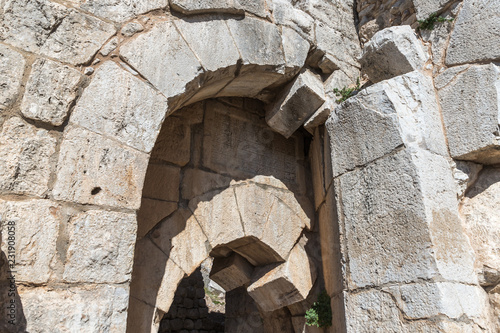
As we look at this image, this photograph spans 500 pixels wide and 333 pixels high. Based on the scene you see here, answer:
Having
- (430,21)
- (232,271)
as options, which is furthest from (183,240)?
(430,21)

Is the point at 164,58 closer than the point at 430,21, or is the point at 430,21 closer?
the point at 164,58

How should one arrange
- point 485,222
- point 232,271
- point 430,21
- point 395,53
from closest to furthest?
point 485,222 < point 395,53 < point 430,21 < point 232,271

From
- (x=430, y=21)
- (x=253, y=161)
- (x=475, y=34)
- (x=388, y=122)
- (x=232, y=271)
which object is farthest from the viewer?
(x=232, y=271)

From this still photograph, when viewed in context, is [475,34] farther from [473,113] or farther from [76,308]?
[76,308]

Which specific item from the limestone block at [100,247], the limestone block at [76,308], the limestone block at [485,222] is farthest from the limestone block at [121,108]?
the limestone block at [485,222]

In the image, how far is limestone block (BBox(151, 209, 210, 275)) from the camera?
3.30m

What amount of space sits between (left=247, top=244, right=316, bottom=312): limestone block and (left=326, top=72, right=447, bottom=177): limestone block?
37.6 inches

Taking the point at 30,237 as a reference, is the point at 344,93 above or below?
above

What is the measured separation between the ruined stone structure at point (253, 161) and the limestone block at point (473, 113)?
0.01 meters

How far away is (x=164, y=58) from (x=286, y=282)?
2187 millimetres

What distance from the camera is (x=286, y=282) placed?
12.4ft

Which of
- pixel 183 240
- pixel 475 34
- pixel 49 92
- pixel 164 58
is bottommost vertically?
pixel 183 240

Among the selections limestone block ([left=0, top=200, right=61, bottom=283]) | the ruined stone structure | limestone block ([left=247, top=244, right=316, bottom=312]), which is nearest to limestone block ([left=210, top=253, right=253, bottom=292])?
the ruined stone structure

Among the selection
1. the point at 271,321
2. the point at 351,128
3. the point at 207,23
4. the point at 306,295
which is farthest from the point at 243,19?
the point at 271,321
